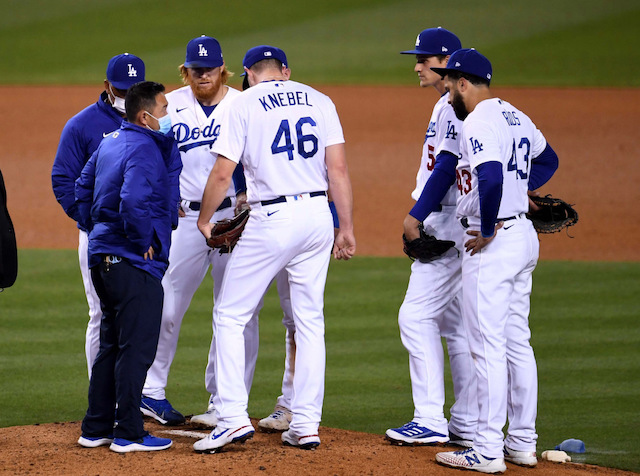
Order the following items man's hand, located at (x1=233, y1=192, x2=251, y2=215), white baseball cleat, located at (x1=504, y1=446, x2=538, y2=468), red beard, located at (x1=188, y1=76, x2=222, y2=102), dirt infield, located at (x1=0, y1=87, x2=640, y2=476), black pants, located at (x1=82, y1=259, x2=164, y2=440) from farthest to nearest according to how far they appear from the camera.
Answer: red beard, located at (x1=188, y1=76, x2=222, y2=102)
man's hand, located at (x1=233, y1=192, x2=251, y2=215)
white baseball cleat, located at (x1=504, y1=446, x2=538, y2=468)
black pants, located at (x1=82, y1=259, x2=164, y2=440)
dirt infield, located at (x1=0, y1=87, x2=640, y2=476)

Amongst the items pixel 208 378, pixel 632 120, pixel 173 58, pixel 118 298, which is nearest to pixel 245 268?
pixel 118 298

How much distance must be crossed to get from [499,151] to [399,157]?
10785 millimetres

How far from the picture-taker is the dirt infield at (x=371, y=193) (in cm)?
440

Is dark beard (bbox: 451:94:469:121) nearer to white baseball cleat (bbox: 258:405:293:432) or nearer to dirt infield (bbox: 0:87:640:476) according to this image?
dirt infield (bbox: 0:87:640:476)

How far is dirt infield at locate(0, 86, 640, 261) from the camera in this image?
1163 centimetres

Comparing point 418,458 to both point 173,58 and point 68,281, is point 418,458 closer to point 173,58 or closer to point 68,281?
point 68,281

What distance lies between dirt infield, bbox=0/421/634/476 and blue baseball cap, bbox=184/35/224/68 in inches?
83.8

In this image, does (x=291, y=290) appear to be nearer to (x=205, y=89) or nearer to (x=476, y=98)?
(x=476, y=98)

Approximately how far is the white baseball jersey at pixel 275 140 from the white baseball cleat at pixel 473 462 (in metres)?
1.48

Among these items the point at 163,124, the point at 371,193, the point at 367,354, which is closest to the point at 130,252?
the point at 163,124

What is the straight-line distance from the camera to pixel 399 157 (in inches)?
598

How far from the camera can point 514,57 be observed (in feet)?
75.8

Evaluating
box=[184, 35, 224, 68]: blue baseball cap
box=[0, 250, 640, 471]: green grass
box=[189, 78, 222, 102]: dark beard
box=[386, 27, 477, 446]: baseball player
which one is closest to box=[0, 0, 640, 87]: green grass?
box=[0, 250, 640, 471]: green grass

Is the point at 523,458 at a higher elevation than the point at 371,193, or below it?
below
